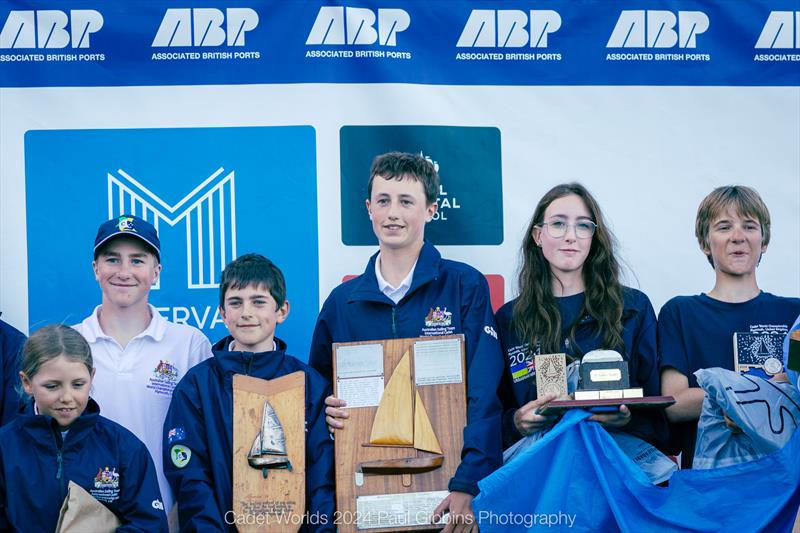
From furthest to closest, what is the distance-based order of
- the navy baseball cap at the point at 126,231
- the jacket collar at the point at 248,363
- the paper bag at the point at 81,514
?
the navy baseball cap at the point at 126,231, the jacket collar at the point at 248,363, the paper bag at the point at 81,514

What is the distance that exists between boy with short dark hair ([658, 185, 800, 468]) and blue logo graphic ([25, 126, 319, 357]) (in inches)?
63.1

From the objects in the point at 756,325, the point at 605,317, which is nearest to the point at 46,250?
the point at 605,317

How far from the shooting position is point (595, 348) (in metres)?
3.96

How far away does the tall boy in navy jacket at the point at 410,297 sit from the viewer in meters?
3.88

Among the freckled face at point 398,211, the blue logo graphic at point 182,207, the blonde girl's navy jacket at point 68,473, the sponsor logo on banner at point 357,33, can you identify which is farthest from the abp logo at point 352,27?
the blonde girl's navy jacket at point 68,473

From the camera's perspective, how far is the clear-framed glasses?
13.6 feet

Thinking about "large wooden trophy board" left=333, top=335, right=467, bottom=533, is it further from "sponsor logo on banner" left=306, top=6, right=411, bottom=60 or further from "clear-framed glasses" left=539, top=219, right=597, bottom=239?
"sponsor logo on banner" left=306, top=6, right=411, bottom=60

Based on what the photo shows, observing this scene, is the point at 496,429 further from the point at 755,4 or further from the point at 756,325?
the point at 755,4

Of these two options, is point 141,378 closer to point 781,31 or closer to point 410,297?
point 410,297

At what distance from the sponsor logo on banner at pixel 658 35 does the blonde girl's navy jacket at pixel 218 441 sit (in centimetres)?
222

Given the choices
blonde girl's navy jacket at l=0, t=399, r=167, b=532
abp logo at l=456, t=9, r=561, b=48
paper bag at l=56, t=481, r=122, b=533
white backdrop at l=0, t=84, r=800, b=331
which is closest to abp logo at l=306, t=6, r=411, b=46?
white backdrop at l=0, t=84, r=800, b=331

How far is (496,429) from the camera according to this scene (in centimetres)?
380

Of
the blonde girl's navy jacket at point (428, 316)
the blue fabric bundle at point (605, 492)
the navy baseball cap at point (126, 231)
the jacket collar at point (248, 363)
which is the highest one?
the navy baseball cap at point (126, 231)

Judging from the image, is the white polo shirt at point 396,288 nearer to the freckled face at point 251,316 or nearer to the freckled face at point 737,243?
the freckled face at point 251,316
